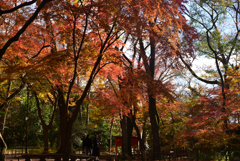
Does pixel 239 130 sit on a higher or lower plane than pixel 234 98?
lower

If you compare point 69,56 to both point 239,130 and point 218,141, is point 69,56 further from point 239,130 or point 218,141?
point 239,130

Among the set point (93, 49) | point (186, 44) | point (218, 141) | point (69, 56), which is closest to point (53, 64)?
point (69, 56)

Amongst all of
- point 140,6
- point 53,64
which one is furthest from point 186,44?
point 53,64

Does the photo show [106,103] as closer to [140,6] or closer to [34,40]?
[34,40]

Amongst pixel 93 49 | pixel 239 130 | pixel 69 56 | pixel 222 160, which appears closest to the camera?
pixel 69 56

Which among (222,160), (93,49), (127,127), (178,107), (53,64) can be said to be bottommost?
(222,160)

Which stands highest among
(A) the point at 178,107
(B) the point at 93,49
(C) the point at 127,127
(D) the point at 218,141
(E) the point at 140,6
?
(E) the point at 140,6

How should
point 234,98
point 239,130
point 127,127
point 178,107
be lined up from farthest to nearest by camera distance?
1. point 178,107
2. point 127,127
3. point 239,130
4. point 234,98

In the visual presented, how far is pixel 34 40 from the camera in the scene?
1154 cm

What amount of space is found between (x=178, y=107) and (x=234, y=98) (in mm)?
4494

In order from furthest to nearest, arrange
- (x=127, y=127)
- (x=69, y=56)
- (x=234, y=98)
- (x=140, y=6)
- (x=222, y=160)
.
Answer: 1. (x=127, y=127)
2. (x=234, y=98)
3. (x=222, y=160)
4. (x=69, y=56)
5. (x=140, y=6)

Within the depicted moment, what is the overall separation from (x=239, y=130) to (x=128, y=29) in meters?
10.3

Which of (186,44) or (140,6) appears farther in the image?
(186,44)

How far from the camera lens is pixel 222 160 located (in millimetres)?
12297
